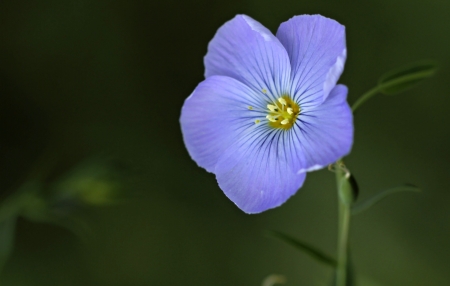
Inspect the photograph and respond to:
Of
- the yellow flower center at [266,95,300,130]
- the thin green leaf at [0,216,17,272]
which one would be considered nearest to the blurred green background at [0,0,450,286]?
the thin green leaf at [0,216,17,272]

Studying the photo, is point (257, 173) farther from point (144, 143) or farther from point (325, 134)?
point (144, 143)

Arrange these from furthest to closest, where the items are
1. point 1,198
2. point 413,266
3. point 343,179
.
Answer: point 1,198, point 413,266, point 343,179

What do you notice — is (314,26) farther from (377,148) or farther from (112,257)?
(112,257)

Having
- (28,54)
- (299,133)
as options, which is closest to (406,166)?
(299,133)

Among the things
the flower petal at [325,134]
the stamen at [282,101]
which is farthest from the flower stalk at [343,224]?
the stamen at [282,101]

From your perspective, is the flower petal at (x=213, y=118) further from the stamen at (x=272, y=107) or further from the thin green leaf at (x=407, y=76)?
the thin green leaf at (x=407, y=76)

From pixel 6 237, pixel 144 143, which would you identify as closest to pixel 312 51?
pixel 6 237

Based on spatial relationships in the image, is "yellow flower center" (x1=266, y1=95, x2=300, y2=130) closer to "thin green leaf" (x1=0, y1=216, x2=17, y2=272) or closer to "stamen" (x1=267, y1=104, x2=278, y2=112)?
"stamen" (x1=267, y1=104, x2=278, y2=112)
